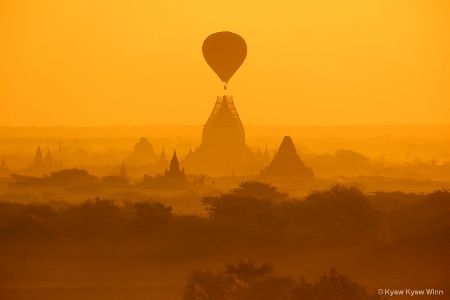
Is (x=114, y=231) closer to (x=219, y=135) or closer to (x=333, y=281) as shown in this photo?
(x=333, y=281)

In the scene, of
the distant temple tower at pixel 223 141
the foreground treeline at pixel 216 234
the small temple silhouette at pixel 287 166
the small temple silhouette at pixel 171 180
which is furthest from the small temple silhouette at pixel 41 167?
the foreground treeline at pixel 216 234

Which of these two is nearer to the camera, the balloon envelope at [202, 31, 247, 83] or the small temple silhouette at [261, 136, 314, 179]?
the small temple silhouette at [261, 136, 314, 179]

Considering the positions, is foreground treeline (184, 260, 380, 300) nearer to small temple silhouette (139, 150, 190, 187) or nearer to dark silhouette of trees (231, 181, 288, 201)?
dark silhouette of trees (231, 181, 288, 201)

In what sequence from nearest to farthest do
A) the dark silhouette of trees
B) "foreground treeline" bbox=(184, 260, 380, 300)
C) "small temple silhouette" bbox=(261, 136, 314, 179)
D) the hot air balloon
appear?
"foreground treeline" bbox=(184, 260, 380, 300), the dark silhouette of trees, "small temple silhouette" bbox=(261, 136, 314, 179), the hot air balloon

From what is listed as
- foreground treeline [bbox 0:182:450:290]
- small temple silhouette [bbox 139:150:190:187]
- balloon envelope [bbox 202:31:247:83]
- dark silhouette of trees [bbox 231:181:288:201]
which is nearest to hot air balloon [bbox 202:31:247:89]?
balloon envelope [bbox 202:31:247:83]

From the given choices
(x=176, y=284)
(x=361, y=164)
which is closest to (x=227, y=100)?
(x=361, y=164)
